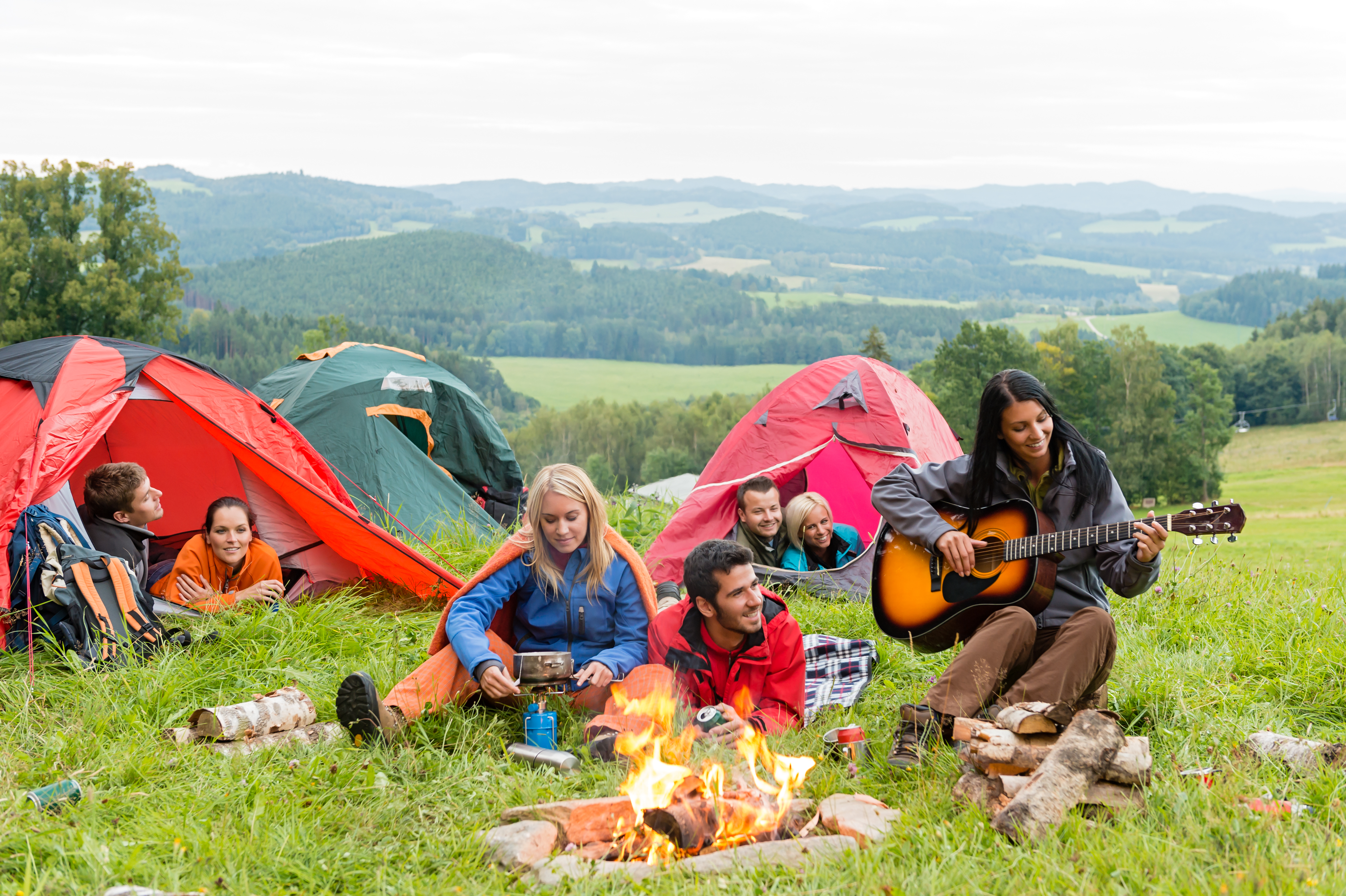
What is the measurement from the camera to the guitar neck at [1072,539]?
3309 mm

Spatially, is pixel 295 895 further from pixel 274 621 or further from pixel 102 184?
pixel 102 184

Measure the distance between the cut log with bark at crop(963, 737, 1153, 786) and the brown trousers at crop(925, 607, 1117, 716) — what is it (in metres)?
0.35

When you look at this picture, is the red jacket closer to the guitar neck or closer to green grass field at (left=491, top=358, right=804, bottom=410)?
the guitar neck

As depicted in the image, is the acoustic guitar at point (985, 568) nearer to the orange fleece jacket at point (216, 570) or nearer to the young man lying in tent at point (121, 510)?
the orange fleece jacket at point (216, 570)

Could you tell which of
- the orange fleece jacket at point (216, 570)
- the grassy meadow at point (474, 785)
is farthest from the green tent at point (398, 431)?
the grassy meadow at point (474, 785)

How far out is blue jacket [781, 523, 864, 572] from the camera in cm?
593

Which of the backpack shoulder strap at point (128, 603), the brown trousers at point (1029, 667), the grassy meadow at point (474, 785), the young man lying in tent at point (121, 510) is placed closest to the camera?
the grassy meadow at point (474, 785)

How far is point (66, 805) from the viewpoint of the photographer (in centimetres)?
282

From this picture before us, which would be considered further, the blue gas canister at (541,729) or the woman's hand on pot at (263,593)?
the woman's hand on pot at (263,593)

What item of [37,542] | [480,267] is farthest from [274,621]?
[480,267]

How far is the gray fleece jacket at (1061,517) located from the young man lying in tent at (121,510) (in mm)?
3704

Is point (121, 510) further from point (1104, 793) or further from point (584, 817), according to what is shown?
point (1104, 793)

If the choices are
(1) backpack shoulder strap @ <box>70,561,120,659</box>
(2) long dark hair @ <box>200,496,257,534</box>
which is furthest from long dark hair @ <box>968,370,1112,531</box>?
(2) long dark hair @ <box>200,496,257,534</box>

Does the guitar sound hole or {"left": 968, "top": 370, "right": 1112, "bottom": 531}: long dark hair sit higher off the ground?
→ {"left": 968, "top": 370, "right": 1112, "bottom": 531}: long dark hair
